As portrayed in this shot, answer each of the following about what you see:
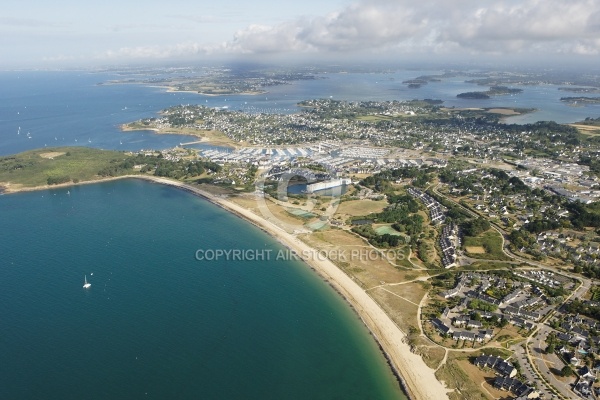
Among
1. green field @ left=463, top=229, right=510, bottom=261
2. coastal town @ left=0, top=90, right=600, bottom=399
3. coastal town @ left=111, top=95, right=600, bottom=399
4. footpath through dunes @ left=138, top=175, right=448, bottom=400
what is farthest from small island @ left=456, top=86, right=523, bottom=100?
footpath through dunes @ left=138, top=175, right=448, bottom=400

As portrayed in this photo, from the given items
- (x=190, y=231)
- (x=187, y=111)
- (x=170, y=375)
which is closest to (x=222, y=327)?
(x=170, y=375)

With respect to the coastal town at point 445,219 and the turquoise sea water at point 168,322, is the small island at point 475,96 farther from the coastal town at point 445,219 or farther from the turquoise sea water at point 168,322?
the turquoise sea water at point 168,322

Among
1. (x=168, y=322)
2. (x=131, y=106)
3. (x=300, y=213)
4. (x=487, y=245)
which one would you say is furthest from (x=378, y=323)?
(x=131, y=106)

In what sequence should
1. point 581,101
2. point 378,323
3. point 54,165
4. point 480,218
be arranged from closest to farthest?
point 378,323, point 480,218, point 54,165, point 581,101

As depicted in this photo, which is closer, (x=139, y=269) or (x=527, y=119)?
(x=139, y=269)

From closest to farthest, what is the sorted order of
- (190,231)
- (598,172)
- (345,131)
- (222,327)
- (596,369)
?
(596,369) < (222,327) < (190,231) < (598,172) < (345,131)

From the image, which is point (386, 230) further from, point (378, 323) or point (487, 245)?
Result: point (378, 323)

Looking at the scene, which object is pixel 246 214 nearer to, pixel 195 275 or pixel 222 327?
pixel 195 275
